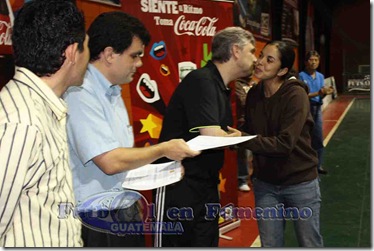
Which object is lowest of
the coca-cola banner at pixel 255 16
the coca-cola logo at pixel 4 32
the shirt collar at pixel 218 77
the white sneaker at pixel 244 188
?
the white sneaker at pixel 244 188

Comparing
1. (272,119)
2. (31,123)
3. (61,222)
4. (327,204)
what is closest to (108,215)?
(61,222)

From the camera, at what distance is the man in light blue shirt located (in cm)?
154

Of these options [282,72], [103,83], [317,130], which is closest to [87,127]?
[103,83]

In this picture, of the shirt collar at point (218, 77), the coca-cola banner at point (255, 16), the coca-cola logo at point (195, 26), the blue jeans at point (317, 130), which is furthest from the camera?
the coca-cola banner at point (255, 16)

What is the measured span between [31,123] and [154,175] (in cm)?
71

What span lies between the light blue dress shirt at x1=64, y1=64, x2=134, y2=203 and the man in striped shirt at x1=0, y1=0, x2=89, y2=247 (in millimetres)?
276

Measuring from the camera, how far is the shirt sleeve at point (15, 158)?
1037mm

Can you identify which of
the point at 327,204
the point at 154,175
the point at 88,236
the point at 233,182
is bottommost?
the point at 327,204

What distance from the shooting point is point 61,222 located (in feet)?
3.98

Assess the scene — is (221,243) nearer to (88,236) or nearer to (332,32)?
(88,236)

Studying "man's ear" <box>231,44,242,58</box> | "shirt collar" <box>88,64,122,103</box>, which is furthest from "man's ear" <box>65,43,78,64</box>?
"man's ear" <box>231,44,242,58</box>

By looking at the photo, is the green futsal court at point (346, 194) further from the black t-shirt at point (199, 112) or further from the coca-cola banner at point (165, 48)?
the black t-shirt at point (199, 112)

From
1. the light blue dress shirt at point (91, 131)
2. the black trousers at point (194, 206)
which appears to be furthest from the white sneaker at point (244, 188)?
the light blue dress shirt at point (91, 131)

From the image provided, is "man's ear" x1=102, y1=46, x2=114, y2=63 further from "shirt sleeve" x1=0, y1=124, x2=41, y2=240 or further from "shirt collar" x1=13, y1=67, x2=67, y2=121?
"shirt sleeve" x1=0, y1=124, x2=41, y2=240
